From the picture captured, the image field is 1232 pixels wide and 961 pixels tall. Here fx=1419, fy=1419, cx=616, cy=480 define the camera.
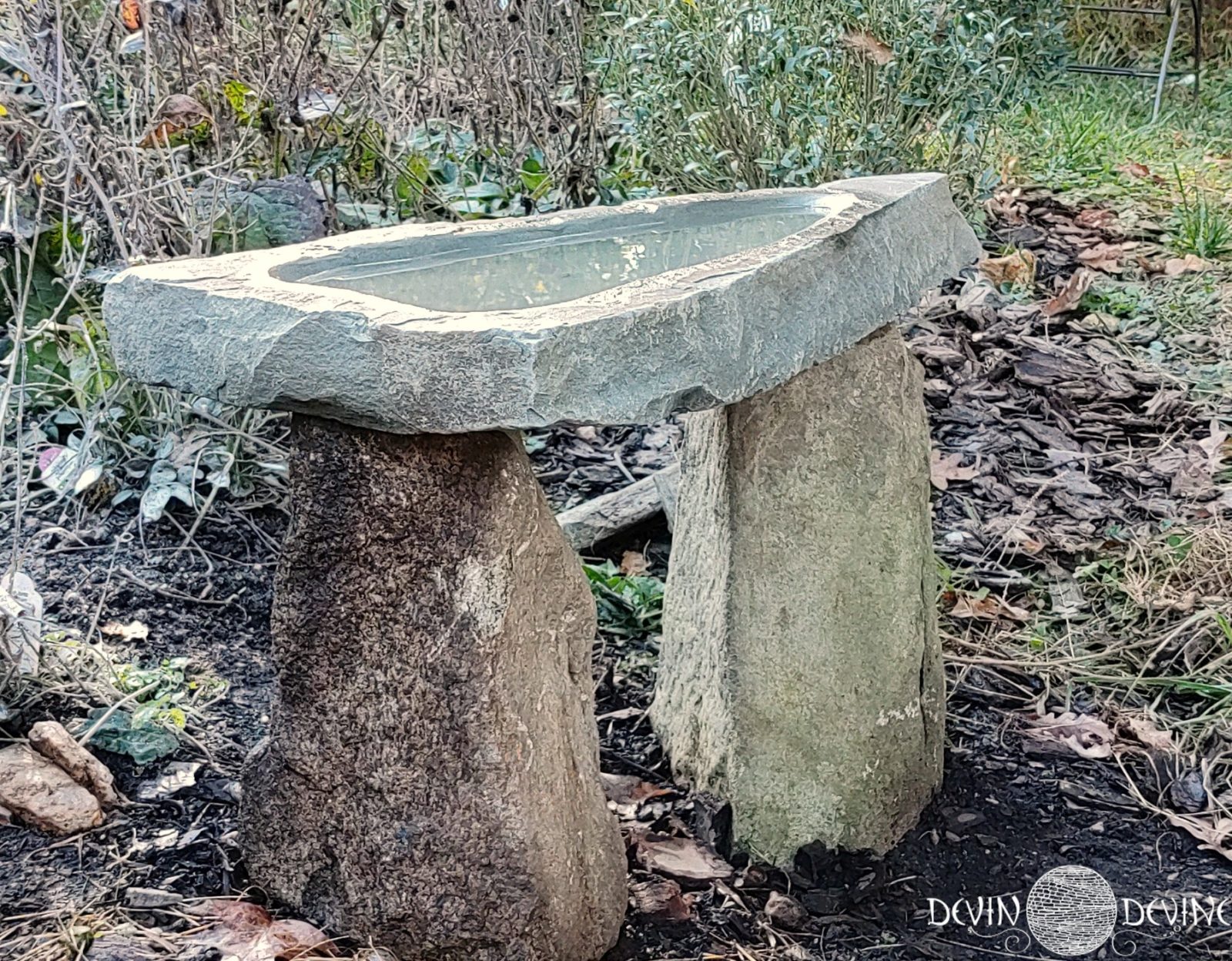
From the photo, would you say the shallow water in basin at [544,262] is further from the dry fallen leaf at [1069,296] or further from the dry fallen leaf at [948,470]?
the dry fallen leaf at [1069,296]

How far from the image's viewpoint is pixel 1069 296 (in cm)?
491

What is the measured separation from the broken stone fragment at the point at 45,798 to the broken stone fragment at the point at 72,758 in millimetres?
15

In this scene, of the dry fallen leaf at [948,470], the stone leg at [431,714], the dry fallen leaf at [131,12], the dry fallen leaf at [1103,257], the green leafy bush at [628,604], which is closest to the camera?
the stone leg at [431,714]

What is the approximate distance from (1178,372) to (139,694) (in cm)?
332

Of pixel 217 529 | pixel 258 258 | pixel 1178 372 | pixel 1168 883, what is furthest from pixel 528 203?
pixel 1168 883

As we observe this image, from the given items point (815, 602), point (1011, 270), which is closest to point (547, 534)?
point (815, 602)

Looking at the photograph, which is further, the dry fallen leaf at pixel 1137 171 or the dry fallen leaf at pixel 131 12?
the dry fallen leaf at pixel 1137 171

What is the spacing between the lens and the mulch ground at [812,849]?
225cm

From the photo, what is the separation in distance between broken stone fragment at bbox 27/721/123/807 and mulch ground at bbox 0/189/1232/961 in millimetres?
46

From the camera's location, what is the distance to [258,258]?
204 centimetres

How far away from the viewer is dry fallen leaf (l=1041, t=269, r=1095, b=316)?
4875mm

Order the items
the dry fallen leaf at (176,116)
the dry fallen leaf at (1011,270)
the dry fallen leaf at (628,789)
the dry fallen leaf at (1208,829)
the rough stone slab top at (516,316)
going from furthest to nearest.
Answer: the dry fallen leaf at (1011,270) → the dry fallen leaf at (176,116) → the dry fallen leaf at (628,789) → the dry fallen leaf at (1208,829) → the rough stone slab top at (516,316)

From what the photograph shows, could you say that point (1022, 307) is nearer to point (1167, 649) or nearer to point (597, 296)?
point (1167, 649)

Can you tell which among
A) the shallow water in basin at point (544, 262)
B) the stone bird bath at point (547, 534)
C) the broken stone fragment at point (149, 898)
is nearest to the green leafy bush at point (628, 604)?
the stone bird bath at point (547, 534)
